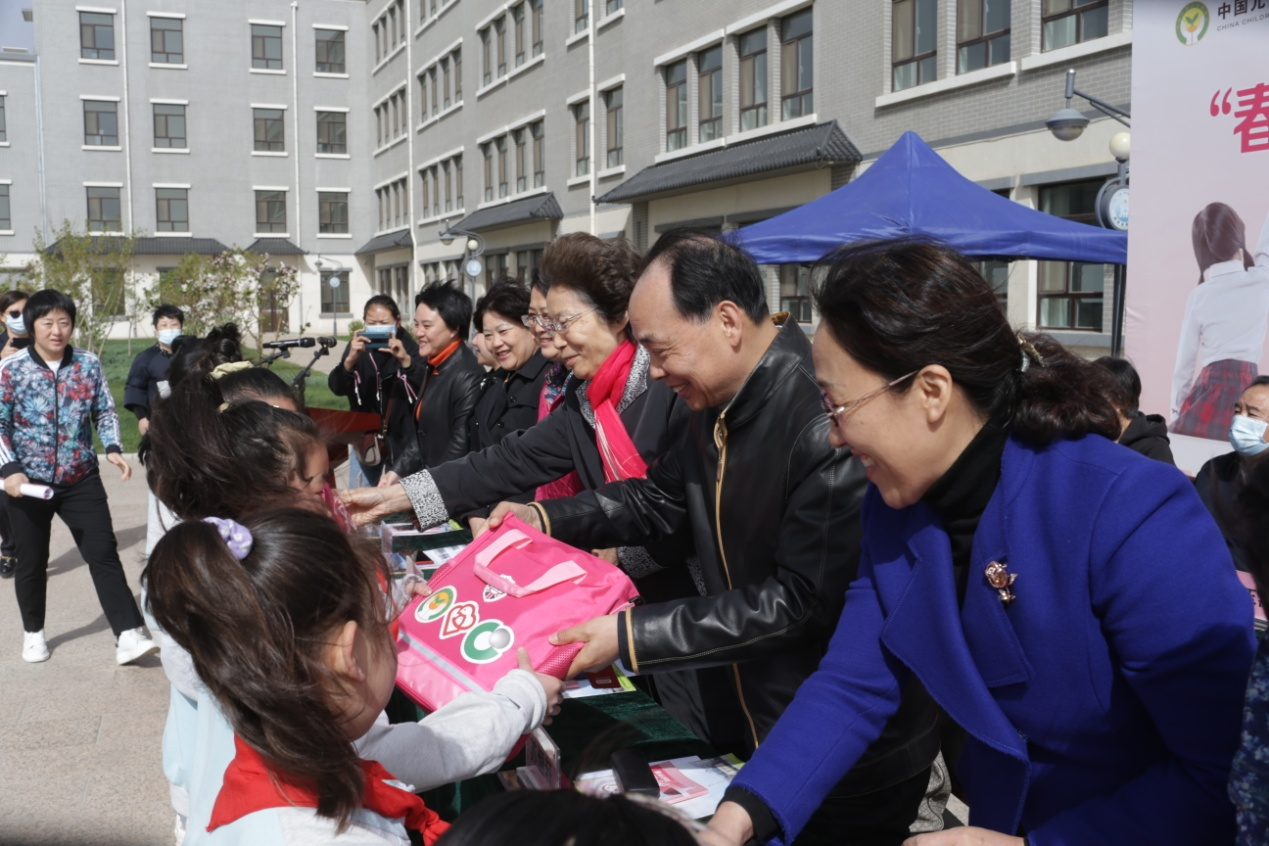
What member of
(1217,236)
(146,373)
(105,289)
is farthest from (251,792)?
(105,289)

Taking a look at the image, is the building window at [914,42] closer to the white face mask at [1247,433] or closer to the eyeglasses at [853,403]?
the white face mask at [1247,433]

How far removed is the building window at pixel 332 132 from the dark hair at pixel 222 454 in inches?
1909

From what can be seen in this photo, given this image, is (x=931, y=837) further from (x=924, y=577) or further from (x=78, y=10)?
(x=78, y=10)

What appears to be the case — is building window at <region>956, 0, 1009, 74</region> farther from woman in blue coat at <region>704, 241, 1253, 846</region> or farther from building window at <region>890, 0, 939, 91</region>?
woman in blue coat at <region>704, 241, 1253, 846</region>

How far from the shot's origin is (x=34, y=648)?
579cm

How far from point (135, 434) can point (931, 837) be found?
49.7 ft

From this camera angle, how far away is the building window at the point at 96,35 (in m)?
44.2

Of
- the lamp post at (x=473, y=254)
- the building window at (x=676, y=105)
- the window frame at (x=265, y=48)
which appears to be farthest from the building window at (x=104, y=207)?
the building window at (x=676, y=105)

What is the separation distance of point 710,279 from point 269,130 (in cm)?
4875

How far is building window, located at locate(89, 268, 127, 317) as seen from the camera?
84.4ft

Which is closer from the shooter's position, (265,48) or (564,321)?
(564,321)

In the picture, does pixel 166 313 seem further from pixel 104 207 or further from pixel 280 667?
pixel 104 207

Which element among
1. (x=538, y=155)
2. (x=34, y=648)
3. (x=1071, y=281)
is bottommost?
(x=34, y=648)

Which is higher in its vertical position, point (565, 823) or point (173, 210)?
point (173, 210)
